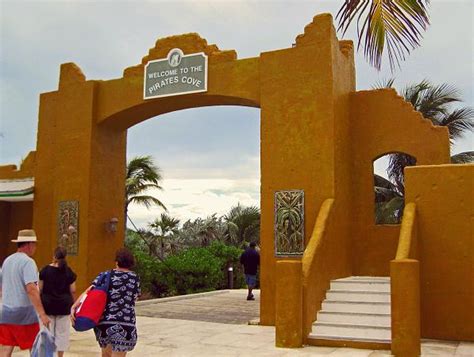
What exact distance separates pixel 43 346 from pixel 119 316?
799mm

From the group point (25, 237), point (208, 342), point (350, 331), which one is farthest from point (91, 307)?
point (350, 331)

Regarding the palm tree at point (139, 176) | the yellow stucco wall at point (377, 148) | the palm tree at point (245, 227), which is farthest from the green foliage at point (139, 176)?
the yellow stucco wall at point (377, 148)

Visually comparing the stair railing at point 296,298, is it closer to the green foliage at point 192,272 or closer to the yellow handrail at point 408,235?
the yellow handrail at point 408,235

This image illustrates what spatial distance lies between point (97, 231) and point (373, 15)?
33.7 ft

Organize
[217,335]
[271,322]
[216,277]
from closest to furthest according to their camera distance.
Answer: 1. [217,335]
2. [271,322]
3. [216,277]

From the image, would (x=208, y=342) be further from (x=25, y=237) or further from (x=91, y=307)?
(x=91, y=307)

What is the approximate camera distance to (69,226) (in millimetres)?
13672

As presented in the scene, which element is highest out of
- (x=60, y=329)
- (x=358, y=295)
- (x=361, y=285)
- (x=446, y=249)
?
(x=446, y=249)

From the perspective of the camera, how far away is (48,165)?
1476cm

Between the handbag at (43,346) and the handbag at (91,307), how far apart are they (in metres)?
0.42

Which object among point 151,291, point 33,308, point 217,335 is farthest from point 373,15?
point 151,291

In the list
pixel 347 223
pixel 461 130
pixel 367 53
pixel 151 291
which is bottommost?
pixel 151 291

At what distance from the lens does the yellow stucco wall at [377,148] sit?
38.8ft

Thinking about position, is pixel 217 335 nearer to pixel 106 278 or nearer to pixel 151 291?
pixel 106 278
